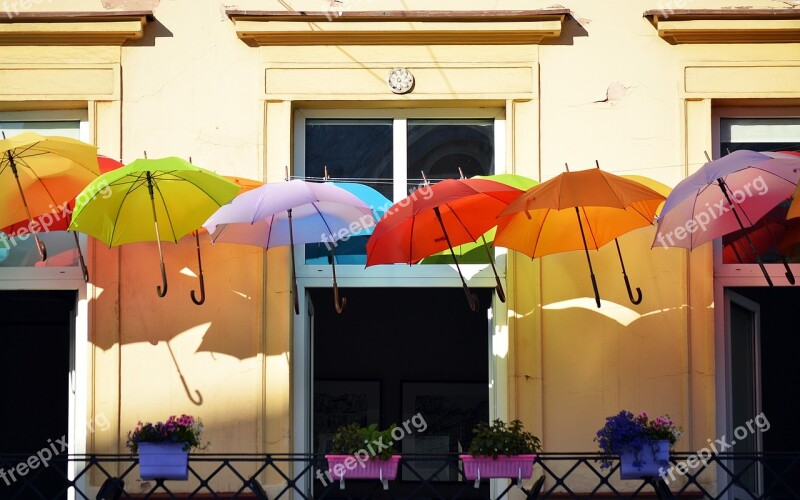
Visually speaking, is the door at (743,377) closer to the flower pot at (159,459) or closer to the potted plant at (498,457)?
the potted plant at (498,457)

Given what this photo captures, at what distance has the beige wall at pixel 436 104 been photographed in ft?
24.3

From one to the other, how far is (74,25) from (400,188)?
7.87 feet

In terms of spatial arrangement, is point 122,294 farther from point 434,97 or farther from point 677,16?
point 677,16

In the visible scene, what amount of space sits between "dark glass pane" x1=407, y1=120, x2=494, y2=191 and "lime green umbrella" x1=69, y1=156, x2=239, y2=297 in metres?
1.59

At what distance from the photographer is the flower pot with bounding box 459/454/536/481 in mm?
6527

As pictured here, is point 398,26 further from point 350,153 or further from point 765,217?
point 765,217

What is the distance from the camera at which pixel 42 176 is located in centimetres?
696

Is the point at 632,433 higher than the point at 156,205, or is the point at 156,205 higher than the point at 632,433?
the point at 156,205

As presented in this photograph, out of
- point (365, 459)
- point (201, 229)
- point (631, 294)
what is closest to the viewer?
point (365, 459)

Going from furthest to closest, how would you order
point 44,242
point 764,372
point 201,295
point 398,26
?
1. point 764,372
2. point 44,242
3. point 398,26
4. point 201,295

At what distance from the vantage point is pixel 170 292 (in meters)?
7.56

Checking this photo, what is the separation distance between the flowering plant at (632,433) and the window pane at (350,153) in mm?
2104

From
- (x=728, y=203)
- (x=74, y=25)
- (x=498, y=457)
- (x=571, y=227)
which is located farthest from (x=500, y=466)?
(x=74, y=25)

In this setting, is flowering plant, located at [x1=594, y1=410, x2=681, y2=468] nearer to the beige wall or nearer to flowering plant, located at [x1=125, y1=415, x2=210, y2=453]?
the beige wall
